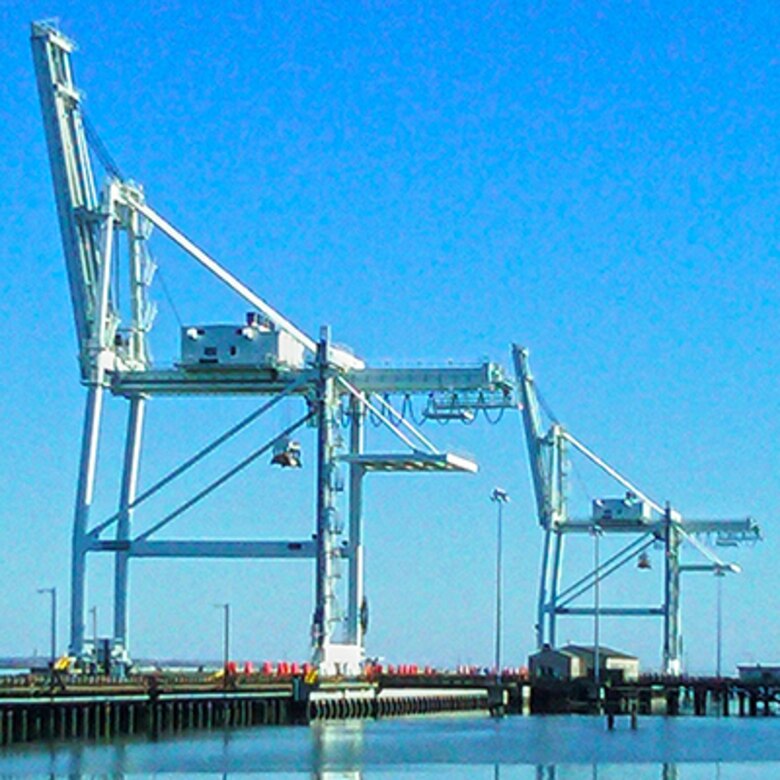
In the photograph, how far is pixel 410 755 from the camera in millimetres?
87625

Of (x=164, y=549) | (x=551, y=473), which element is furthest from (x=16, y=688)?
(x=551, y=473)

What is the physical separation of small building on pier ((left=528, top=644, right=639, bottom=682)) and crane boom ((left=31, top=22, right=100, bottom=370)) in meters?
56.6

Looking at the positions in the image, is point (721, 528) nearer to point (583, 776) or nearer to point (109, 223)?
point (109, 223)

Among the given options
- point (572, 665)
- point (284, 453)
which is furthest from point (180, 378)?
point (572, 665)

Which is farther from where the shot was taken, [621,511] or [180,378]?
[621,511]

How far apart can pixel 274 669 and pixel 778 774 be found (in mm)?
43227

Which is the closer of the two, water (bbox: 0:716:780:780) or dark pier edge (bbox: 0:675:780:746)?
water (bbox: 0:716:780:780)

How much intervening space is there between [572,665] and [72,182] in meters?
61.9

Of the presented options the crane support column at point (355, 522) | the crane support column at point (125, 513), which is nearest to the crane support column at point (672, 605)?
the crane support column at point (355, 522)

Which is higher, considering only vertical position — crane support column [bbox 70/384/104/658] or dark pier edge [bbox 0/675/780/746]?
crane support column [bbox 70/384/104/658]

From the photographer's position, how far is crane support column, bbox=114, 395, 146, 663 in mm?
102500

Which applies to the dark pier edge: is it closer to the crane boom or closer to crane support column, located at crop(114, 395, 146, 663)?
crane support column, located at crop(114, 395, 146, 663)

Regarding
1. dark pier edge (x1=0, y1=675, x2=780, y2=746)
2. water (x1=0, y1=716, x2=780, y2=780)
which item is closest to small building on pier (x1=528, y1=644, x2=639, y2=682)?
dark pier edge (x1=0, y1=675, x2=780, y2=746)

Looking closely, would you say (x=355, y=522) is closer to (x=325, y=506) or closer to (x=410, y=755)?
(x=325, y=506)
